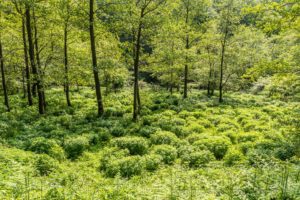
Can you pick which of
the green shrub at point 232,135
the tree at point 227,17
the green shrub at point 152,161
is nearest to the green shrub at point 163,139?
the green shrub at point 152,161

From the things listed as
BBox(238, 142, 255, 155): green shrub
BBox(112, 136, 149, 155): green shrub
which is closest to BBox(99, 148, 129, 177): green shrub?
BBox(112, 136, 149, 155): green shrub

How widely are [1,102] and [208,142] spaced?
19.0 m

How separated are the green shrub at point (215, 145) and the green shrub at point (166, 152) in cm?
153

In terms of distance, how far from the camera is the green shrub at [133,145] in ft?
43.5

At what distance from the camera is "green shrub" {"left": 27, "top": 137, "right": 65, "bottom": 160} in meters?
11.9

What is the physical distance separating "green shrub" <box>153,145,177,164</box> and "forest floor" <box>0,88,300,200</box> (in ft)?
0.16

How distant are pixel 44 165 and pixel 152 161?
438 cm

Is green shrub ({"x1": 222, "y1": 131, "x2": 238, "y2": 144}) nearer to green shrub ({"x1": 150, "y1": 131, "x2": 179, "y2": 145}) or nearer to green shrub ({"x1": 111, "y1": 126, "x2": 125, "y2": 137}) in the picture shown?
green shrub ({"x1": 150, "y1": 131, "x2": 179, "y2": 145})

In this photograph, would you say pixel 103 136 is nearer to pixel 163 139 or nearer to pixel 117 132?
pixel 117 132

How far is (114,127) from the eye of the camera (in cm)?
1678

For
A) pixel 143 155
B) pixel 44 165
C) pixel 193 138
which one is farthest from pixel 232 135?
pixel 44 165

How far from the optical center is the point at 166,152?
41.7ft

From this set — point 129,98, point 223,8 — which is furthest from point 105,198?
point 223,8

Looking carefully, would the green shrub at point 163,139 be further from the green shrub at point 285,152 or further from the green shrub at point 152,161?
the green shrub at point 285,152
